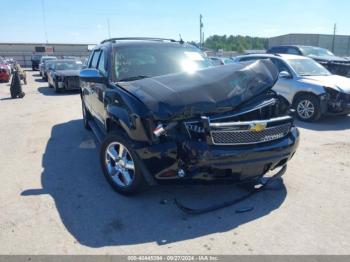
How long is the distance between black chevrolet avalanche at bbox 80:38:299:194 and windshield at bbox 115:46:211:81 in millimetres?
133

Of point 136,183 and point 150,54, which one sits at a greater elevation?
point 150,54

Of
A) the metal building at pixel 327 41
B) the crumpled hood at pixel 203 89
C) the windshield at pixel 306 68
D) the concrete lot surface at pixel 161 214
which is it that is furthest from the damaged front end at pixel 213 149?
the metal building at pixel 327 41

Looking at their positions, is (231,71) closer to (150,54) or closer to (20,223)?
(150,54)

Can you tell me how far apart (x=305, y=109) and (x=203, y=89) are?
18.2 ft

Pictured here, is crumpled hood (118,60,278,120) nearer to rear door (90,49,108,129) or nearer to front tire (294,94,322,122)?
rear door (90,49,108,129)

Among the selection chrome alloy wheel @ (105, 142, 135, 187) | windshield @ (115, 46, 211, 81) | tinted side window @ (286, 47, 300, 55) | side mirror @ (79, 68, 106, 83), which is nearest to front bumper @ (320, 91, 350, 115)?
windshield @ (115, 46, 211, 81)

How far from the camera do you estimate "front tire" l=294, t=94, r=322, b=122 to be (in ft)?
26.8

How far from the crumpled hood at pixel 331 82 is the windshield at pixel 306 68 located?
34 cm

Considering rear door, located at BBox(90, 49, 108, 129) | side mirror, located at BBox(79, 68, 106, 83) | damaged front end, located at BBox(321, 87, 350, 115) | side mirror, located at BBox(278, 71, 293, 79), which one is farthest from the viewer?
side mirror, located at BBox(278, 71, 293, 79)

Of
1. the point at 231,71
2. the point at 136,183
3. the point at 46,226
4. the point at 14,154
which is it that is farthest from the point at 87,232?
the point at 14,154

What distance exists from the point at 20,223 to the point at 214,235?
211cm

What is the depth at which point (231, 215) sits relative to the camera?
3611 mm

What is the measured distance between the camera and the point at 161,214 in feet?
12.0

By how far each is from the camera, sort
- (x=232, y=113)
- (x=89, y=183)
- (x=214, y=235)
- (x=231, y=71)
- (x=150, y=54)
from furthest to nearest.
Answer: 1. (x=150, y=54)
2. (x=89, y=183)
3. (x=231, y=71)
4. (x=232, y=113)
5. (x=214, y=235)
